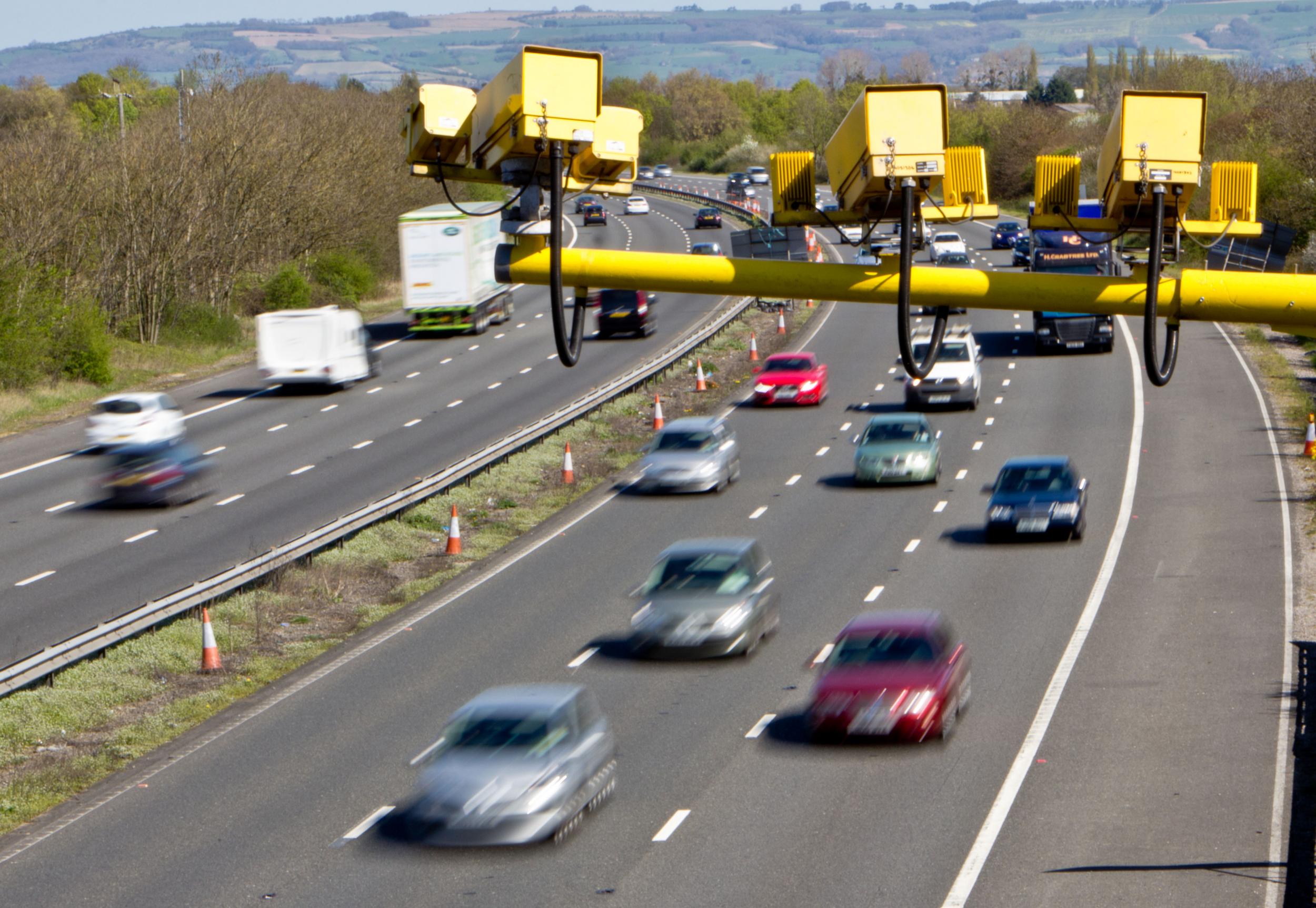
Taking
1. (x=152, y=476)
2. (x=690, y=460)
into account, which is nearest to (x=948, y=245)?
(x=690, y=460)

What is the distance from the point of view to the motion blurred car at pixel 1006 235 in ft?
271

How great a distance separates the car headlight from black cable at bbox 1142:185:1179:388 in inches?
678

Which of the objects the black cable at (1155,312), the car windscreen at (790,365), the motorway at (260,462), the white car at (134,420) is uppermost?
the black cable at (1155,312)

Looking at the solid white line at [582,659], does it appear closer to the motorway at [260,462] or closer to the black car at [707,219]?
the motorway at [260,462]

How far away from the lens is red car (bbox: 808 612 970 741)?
19.2 meters


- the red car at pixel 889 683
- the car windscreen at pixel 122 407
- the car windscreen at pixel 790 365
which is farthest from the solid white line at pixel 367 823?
the car windscreen at pixel 790 365

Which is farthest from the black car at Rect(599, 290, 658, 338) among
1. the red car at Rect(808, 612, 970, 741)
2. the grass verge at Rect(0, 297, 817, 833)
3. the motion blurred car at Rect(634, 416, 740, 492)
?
the red car at Rect(808, 612, 970, 741)

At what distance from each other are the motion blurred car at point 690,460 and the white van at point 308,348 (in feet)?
53.9

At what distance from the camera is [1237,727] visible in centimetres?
2059

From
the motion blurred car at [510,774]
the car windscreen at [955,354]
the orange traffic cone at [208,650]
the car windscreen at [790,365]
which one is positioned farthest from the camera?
the car windscreen at [790,365]

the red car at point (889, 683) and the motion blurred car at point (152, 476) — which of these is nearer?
the red car at point (889, 683)

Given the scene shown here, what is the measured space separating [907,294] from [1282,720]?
56.6 feet

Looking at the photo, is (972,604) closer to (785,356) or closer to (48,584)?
(48,584)

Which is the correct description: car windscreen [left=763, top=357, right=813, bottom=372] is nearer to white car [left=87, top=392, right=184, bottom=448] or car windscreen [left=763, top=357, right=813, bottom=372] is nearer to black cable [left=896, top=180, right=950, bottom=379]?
white car [left=87, top=392, right=184, bottom=448]
